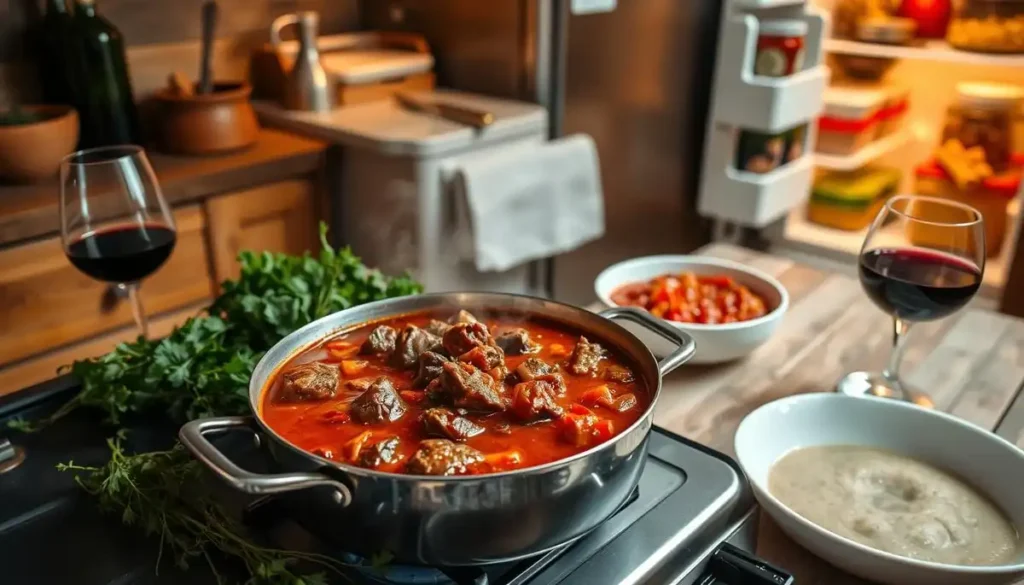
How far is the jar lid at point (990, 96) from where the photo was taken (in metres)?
2.46

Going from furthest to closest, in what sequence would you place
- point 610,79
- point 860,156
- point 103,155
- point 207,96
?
point 860,156, point 610,79, point 207,96, point 103,155

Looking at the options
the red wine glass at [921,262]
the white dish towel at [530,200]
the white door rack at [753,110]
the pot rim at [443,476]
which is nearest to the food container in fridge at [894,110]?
the white door rack at [753,110]

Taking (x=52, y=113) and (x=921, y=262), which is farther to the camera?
(x=52, y=113)

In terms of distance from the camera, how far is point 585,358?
746 mm

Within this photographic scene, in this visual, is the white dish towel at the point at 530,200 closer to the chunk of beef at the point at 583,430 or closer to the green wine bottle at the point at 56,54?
the green wine bottle at the point at 56,54

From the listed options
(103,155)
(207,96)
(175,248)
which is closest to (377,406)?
(103,155)

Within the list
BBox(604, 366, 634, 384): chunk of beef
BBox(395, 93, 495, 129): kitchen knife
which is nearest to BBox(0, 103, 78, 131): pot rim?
BBox(395, 93, 495, 129): kitchen knife

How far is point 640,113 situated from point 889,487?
5.44ft

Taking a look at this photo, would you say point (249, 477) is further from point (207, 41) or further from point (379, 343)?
Answer: point (207, 41)

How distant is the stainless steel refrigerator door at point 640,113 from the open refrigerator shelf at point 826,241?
17.1 inches

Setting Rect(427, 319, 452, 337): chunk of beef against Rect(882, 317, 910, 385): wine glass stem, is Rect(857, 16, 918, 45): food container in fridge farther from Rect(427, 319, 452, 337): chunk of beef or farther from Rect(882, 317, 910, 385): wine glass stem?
Rect(427, 319, 452, 337): chunk of beef

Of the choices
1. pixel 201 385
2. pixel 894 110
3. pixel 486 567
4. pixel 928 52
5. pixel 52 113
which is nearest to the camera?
pixel 486 567

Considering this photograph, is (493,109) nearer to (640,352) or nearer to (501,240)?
(501,240)

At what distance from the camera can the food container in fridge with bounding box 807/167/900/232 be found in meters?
2.83
